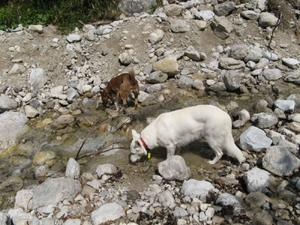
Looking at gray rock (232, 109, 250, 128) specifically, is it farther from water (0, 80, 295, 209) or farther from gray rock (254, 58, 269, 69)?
gray rock (254, 58, 269, 69)

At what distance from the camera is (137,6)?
38.6 ft

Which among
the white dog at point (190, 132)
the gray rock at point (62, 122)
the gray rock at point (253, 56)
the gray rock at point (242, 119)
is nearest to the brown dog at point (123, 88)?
the gray rock at point (62, 122)

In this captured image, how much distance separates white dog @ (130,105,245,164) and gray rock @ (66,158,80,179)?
40.4 inches

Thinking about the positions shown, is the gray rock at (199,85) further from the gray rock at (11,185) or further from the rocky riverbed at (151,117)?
the gray rock at (11,185)

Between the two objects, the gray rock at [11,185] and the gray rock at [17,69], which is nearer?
the gray rock at [11,185]

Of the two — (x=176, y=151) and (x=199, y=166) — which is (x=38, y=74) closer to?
(x=176, y=151)

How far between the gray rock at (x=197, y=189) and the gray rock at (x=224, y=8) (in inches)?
274

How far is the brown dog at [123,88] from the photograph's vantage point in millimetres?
8391

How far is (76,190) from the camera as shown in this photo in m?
5.93

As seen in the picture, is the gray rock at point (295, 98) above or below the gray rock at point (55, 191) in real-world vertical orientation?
above

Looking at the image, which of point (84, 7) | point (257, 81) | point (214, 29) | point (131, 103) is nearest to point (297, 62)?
point (257, 81)

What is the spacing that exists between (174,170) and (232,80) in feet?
12.1

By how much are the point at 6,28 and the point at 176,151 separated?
23.7 feet

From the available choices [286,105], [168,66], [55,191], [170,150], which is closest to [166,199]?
[170,150]
